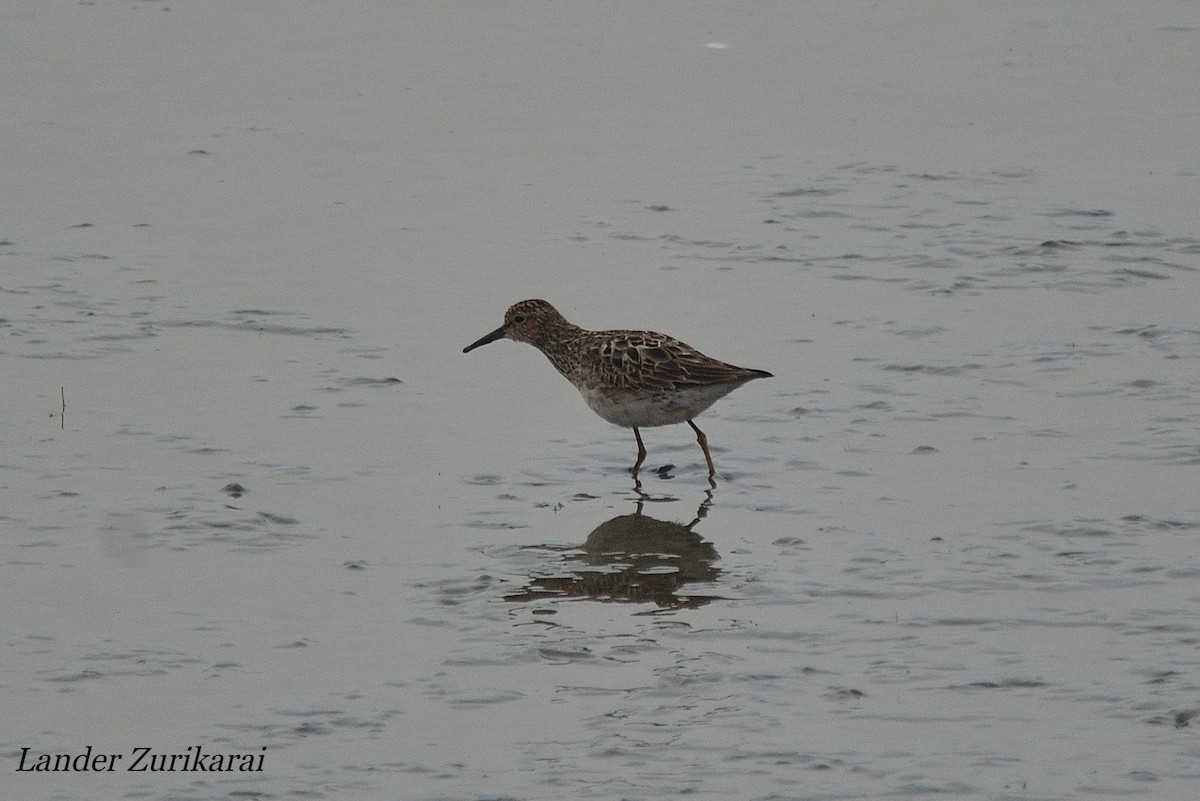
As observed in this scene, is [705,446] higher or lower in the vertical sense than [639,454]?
higher

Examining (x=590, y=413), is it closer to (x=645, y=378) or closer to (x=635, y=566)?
(x=645, y=378)

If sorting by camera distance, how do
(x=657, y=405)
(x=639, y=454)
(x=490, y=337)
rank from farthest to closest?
(x=490, y=337) → (x=639, y=454) → (x=657, y=405)

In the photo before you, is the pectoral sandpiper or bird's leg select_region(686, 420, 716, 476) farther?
the pectoral sandpiper

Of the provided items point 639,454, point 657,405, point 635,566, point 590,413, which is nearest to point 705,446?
point 657,405

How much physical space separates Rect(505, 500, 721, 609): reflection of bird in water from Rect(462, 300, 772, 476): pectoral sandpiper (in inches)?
42.0

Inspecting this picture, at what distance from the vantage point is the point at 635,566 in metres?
10.8

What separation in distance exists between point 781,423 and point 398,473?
2.66m

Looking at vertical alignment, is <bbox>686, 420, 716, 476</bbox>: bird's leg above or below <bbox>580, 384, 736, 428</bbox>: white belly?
below

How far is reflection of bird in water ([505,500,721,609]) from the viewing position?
1031 centimetres

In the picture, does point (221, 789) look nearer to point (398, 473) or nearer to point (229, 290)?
point (398, 473)
